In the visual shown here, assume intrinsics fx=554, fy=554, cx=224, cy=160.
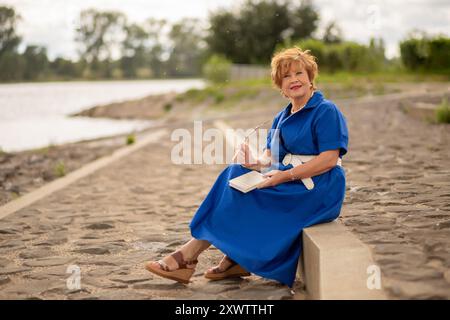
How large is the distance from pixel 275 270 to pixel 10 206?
3.67 metres

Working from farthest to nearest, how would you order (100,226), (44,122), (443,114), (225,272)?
(44,122) < (443,114) < (100,226) < (225,272)

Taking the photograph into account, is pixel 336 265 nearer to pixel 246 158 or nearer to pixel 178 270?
pixel 246 158

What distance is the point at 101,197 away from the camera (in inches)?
250

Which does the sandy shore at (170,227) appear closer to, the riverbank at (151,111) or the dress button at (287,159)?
the dress button at (287,159)

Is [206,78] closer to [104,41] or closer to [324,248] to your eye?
[104,41]

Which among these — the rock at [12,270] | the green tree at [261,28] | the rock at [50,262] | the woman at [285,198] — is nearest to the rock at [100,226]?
the rock at [50,262]

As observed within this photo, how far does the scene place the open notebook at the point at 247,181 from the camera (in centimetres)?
324

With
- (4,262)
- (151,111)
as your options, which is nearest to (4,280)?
(4,262)

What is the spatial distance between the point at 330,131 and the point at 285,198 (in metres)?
0.47

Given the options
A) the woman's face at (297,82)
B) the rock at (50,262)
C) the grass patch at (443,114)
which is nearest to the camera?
the woman's face at (297,82)

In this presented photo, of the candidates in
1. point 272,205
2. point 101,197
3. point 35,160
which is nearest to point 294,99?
point 272,205

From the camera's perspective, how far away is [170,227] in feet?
16.1

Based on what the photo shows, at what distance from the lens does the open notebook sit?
324 centimetres

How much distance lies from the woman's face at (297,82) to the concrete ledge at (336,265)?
0.82 meters
